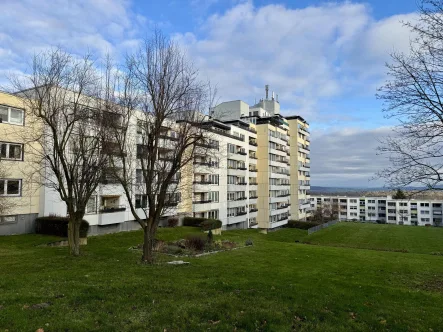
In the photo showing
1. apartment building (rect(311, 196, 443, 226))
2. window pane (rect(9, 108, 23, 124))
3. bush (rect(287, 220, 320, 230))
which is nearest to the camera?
window pane (rect(9, 108, 23, 124))

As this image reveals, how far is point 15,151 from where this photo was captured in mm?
27641

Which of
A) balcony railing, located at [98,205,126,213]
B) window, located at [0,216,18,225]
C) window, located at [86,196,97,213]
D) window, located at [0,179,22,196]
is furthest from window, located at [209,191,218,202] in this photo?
window, located at [0,216,18,225]

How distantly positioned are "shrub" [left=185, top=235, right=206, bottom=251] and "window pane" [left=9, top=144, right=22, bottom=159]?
678 inches

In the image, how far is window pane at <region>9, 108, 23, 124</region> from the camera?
27453 millimetres

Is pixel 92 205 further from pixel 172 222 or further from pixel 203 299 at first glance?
pixel 203 299

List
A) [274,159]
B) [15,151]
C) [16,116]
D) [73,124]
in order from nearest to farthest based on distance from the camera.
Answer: [73,124], [15,151], [16,116], [274,159]

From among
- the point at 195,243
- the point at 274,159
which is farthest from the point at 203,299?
the point at 274,159

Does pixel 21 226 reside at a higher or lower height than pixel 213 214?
higher

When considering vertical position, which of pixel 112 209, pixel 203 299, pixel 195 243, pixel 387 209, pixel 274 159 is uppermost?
pixel 274 159

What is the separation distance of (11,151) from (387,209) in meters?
155

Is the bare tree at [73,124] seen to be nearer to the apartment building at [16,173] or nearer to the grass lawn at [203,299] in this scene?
the grass lawn at [203,299]

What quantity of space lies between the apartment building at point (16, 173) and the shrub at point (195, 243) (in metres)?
13.9

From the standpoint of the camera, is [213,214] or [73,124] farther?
[213,214]

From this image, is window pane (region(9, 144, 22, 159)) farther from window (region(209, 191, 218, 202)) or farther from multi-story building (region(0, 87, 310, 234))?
window (region(209, 191, 218, 202))
